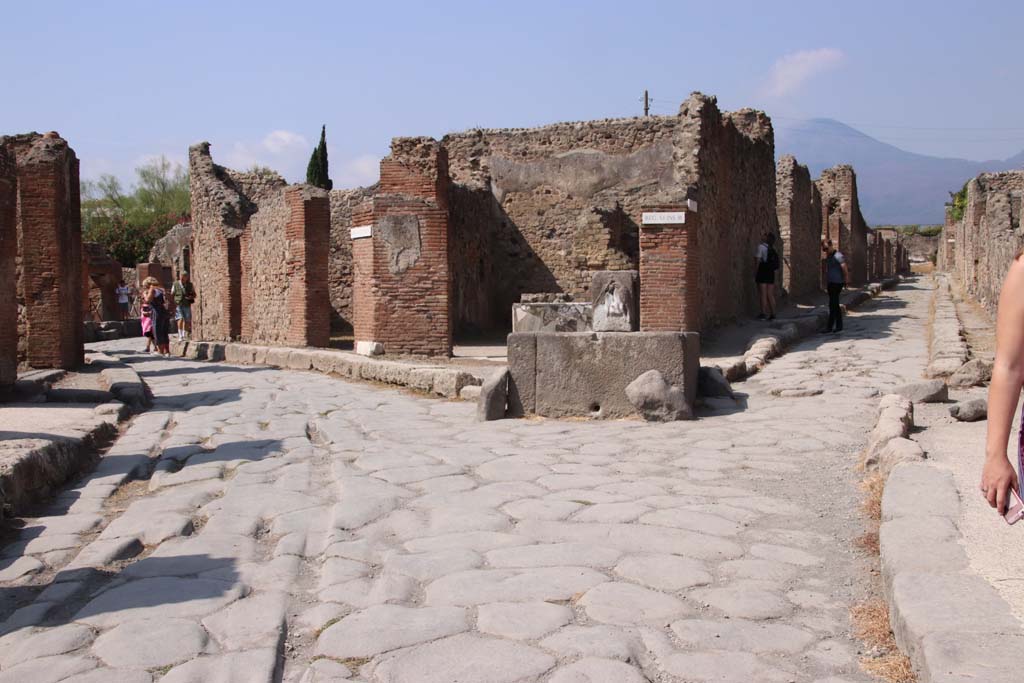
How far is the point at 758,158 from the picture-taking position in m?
17.7

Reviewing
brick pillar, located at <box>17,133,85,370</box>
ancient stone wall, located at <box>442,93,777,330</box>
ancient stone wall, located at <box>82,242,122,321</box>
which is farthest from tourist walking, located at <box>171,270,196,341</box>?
brick pillar, located at <box>17,133,85,370</box>

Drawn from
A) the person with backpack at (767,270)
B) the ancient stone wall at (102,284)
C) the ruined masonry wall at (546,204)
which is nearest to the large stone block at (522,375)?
the person with backpack at (767,270)

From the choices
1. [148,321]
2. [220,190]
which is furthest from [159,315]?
[220,190]

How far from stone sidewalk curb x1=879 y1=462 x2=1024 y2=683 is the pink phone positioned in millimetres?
321

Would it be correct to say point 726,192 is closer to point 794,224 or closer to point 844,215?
point 794,224

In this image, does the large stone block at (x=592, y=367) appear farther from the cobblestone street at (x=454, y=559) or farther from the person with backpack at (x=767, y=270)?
the person with backpack at (x=767, y=270)

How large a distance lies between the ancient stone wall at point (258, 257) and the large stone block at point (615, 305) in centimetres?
760

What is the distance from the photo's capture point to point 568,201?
58.6ft

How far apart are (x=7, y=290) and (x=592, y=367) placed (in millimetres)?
5478

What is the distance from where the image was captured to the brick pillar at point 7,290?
8.40 metres

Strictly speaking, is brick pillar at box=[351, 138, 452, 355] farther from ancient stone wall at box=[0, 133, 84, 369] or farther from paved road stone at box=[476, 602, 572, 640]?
paved road stone at box=[476, 602, 572, 640]

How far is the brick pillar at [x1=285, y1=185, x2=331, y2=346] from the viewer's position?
14.4 meters

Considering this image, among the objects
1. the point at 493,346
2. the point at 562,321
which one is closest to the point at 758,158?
the point at 493,346

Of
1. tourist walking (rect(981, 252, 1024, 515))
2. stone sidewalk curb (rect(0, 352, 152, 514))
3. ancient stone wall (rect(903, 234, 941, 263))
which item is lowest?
stone sidewalk curb (rect(0, 352, 152, 514))
